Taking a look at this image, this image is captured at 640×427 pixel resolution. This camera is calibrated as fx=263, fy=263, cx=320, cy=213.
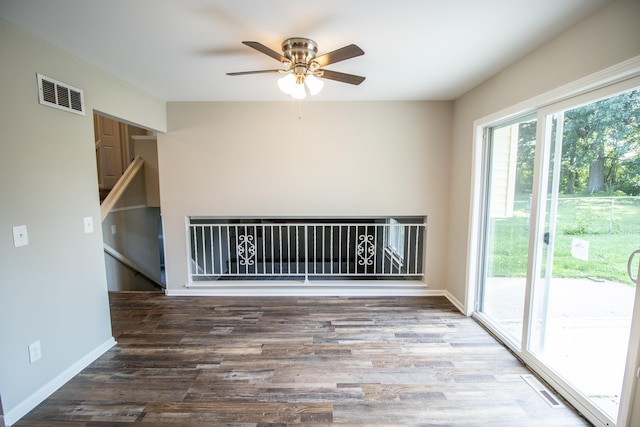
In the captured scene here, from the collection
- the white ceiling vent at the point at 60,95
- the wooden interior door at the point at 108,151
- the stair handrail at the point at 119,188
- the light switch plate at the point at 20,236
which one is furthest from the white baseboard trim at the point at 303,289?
the wooden interior door at the point at 108,151

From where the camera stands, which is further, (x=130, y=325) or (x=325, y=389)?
(x=130, y=325)

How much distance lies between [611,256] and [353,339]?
1.93 metres

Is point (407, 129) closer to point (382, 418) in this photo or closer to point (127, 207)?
point (382, 418)

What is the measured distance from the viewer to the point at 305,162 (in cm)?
332

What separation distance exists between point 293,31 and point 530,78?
1.83 m

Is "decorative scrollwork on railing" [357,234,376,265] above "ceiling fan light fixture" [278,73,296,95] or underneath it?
underneath

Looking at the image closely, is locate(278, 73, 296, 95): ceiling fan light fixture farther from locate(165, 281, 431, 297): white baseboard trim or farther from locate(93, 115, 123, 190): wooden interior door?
locate(93, 115, 123, 190): wooden interior door

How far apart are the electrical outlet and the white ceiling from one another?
206cm

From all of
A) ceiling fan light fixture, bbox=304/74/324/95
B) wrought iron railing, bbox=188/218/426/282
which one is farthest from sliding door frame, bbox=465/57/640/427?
ceiling fan light fixture, bbox=304/74/324/95

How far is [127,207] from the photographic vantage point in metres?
4.05

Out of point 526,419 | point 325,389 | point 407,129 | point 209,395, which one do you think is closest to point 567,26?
point 407,129

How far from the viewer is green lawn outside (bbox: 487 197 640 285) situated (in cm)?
152

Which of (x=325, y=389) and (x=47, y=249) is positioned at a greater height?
(x=47, y=249)

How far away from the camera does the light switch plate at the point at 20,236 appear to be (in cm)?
165
